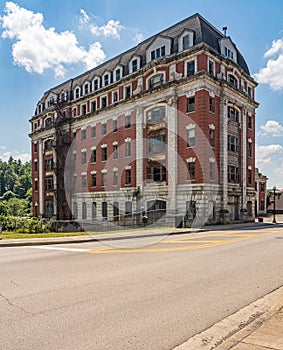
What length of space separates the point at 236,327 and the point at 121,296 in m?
2.48

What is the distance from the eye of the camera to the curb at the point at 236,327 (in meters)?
4.20

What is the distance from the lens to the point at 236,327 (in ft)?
16.0

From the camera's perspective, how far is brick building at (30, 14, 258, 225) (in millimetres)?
31172

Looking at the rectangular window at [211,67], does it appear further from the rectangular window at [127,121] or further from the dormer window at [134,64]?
the rectangular window at [127,121]

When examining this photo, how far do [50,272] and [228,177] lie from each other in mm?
28235

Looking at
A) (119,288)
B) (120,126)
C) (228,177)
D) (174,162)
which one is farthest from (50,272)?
(120,126)

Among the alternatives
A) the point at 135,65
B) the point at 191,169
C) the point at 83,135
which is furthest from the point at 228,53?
the point at 83,135

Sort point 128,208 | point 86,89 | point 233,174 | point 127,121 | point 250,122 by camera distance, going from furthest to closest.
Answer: point 86,89, point 250,122, point 127,121, point 128,208, point 233,174

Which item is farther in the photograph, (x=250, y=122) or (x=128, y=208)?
(x=250, y=122)

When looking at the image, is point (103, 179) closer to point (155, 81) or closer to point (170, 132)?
point (170, 132)

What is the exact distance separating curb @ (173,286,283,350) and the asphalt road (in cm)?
22

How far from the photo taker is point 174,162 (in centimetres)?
3216

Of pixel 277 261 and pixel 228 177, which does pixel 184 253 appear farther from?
pixel 228 177

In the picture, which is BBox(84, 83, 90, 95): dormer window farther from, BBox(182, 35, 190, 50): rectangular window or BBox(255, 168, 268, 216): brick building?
BBox(255, 168, 268, 216): brick building
